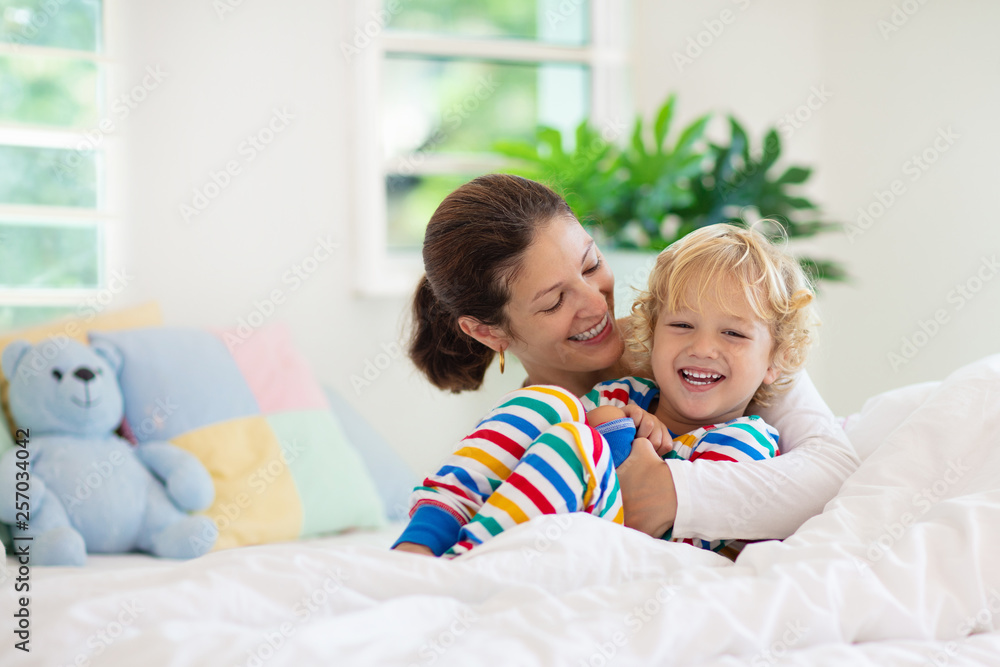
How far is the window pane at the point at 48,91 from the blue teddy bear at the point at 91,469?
2.90ft

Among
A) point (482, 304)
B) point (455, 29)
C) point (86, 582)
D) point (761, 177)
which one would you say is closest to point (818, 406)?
point (482, 304)

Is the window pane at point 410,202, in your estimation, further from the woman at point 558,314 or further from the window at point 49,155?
the woman at point 558,314

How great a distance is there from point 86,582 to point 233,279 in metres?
1.70

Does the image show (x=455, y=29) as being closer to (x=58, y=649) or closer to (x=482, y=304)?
(x=482, y=304)

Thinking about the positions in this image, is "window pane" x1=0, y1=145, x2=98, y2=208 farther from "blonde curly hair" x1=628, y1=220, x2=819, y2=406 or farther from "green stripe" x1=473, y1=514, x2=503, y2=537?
"green stripe" x1=473, y1=514, x2=503, y2=537

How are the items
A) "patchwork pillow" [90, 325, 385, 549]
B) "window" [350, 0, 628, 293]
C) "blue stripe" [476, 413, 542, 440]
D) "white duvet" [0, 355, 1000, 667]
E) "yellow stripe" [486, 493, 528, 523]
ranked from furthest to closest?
1. "window" [350, 0, 628, 293]
2. "patchwork pillow" [90, 325, 385, 549]
3. "blue stripe" [476, 413, 542, 440]
4. "yellow stripe" [486, 493, 528, 523]
5. "white duvet" [0, 355, 1000, 667]

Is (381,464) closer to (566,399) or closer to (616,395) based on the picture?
(616,395)

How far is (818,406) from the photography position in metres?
1.22

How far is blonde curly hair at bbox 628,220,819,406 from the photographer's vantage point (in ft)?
3.78

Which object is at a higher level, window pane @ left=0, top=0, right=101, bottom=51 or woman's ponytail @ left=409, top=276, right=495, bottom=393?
window pane @ left=0, top=0, right=101, bottom=51

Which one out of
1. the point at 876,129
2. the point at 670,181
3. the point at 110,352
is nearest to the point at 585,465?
the point at 110,352

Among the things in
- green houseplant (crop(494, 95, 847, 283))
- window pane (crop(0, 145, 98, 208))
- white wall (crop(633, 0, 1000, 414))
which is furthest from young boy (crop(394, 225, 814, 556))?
window pane (crop(0, 145, 98, 208))

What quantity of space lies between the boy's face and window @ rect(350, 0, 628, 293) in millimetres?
1457

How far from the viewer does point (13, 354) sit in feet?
5.10
